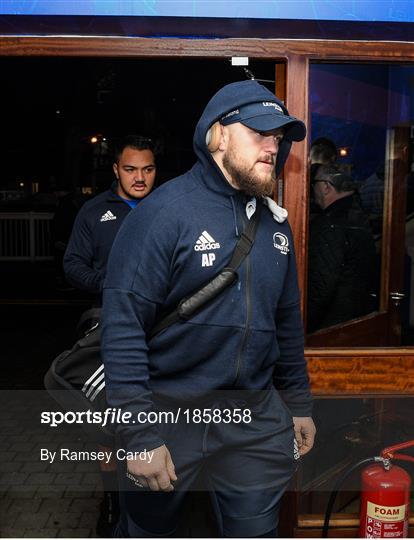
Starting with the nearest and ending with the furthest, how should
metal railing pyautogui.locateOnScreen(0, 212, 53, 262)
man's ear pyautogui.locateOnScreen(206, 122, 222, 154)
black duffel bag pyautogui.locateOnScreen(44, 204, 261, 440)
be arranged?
man's ear pyautogui.locateOnScreen(206, 122, 222, 154)
black duffel bag pyautogui.locateOnScreen(44, 204, 261, 440)
metal railing pyautogui.locateOnScreen(0, 212, 53, 262)

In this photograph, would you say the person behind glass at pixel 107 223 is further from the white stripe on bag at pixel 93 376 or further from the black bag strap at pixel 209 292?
the black bag strap at pixel 209 292

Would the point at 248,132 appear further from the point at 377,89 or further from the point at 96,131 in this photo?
the point at 96,131

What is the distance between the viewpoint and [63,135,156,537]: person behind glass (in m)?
3.65

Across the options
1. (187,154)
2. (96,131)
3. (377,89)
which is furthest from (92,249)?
(96,131)

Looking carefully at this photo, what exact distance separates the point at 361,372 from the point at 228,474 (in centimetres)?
104

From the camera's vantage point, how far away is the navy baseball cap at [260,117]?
2.25m

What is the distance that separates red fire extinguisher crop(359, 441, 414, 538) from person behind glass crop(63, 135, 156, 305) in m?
1.78

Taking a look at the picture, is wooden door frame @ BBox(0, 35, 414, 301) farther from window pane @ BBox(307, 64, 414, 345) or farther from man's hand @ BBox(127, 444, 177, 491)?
man's hand @ BBox(127, 444, 177, 491)

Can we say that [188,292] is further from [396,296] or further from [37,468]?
[37,468]

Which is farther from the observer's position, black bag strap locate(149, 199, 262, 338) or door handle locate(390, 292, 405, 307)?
door handle locate(390, 292, 405, 307)

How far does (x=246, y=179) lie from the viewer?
90.6 inches

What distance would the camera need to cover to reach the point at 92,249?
388 centimetres

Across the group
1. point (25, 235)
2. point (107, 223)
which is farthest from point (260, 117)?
point (25, 235)

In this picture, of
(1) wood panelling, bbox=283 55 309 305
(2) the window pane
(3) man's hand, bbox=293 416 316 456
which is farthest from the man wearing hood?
(2) the window pane
